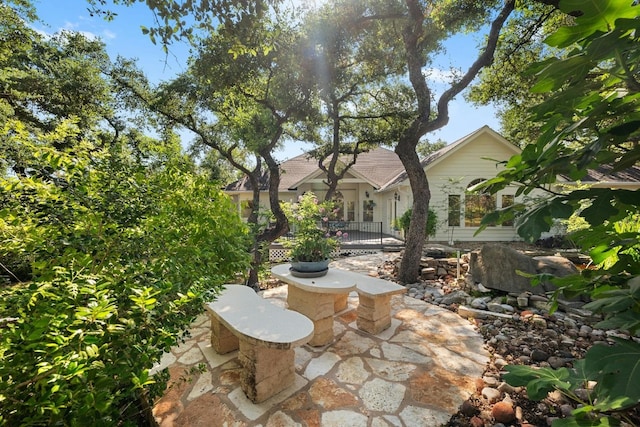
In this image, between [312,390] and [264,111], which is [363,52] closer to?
[264,111]

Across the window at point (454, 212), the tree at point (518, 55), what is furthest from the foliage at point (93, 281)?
the window at point (454, 212)

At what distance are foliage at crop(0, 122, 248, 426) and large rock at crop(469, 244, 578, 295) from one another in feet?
16.9

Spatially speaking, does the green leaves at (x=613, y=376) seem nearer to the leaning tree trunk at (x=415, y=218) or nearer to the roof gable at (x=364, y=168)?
the leaning tree trunk at (x=415, y=218)

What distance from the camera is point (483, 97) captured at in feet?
33.3

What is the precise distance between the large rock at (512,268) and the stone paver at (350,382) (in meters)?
1.60

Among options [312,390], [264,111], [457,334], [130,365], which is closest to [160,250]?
[130,365]

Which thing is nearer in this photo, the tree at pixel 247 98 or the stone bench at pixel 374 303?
the stone bench at pixel 374 303

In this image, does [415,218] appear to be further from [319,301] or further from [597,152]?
[597,152]

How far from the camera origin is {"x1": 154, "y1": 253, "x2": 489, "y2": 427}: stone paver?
246 centimetres

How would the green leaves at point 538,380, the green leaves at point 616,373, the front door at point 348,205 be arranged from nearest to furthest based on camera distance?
1. the green leaves at point 616,373
2. the green leaves at point 538,380
3. the front door at point 348,205

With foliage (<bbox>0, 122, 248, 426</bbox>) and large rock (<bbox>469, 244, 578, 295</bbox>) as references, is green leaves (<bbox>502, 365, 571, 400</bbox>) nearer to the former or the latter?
foliage (<bbox>0, 122, 248, 426</bbox>)

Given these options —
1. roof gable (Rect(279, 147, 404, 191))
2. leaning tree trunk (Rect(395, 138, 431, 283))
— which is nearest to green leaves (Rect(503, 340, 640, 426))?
leaning tree trunk (Rect(395, 138, 431, 283))

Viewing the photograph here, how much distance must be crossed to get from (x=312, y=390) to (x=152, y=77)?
13.9 metres

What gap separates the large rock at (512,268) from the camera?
16.3 ft
